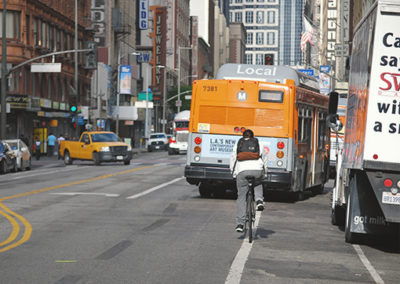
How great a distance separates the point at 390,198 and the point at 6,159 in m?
29.0

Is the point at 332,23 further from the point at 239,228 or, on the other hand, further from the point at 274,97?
the point at 239,228

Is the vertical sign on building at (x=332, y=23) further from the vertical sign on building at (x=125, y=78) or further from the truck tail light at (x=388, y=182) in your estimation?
the truck tail light at (x=388, y=182)

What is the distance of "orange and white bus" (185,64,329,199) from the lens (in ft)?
70.1

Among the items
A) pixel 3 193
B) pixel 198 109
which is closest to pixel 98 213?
pixel 198 109

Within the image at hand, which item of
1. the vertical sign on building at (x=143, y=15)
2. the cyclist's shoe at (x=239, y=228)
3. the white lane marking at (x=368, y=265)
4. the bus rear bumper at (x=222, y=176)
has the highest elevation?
the vertical sign on building at (x=143, y=15)

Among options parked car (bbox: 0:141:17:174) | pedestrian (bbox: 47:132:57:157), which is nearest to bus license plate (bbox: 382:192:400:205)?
parked car (bbox: 0:141:17:174)

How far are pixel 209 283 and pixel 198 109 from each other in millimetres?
12747

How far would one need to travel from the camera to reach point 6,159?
38.4 metres

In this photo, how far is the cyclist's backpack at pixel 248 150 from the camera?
1404cm

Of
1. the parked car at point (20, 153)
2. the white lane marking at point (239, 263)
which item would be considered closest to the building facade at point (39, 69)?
the parked car at point (20, 153)

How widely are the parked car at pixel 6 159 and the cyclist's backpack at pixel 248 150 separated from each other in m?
25.3

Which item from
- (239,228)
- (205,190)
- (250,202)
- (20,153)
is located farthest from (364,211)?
(20,153)

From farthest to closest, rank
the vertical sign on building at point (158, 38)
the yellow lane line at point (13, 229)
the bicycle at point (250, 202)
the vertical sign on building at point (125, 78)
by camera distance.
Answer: the vertical sign on building at point (158, 38), the vertical sign on building at point (125, 78), the bicycle at point (250, 202), the yellow lane line at point (13, 229)

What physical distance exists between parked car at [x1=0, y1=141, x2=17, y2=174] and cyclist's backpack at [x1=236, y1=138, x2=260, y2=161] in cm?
2531
